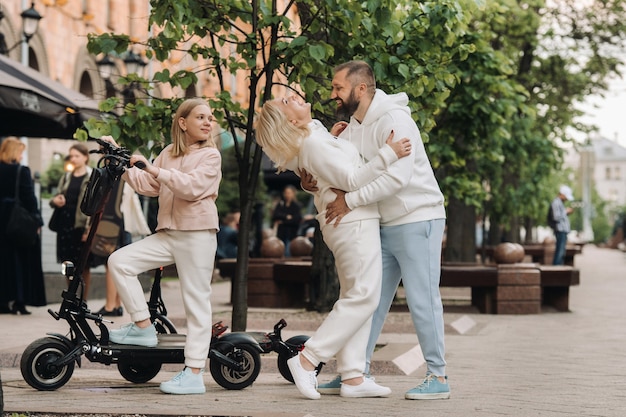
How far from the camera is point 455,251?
961 inches

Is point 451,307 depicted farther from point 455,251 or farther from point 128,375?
point 128,375

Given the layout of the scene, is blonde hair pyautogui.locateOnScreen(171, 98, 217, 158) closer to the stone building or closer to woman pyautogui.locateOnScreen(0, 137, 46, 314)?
woman pyautogui.locateOnScreen(0, 137, 46, 314)

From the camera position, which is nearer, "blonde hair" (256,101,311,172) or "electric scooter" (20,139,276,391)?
"blonde hair" (256,101,311,172)

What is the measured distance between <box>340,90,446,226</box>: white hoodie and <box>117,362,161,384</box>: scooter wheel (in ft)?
5.52

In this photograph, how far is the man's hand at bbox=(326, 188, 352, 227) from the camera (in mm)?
6922

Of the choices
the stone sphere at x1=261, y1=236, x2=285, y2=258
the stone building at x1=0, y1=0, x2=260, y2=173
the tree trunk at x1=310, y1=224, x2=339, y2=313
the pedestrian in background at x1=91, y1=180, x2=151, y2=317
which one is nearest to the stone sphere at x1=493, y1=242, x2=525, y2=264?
the stone sphere at x1=261, y1=236, x2=285, y2=258

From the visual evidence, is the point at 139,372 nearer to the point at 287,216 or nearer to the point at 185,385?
the point at 185,385

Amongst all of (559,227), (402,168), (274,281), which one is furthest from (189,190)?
(559,227)

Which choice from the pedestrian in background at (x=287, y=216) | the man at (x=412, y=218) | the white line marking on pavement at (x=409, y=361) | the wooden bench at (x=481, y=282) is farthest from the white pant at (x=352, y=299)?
the pedestrian in background at (x=287, y=216)

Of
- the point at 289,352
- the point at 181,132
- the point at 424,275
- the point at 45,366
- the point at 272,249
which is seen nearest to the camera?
the point at 424,275

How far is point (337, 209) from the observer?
22.8 feet

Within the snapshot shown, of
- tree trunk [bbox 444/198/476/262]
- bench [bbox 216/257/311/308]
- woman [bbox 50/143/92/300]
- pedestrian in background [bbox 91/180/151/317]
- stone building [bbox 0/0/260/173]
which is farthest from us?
stone building [bbox 0/0/260/173]

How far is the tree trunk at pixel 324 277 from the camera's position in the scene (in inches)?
545

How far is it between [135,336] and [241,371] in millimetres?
620
